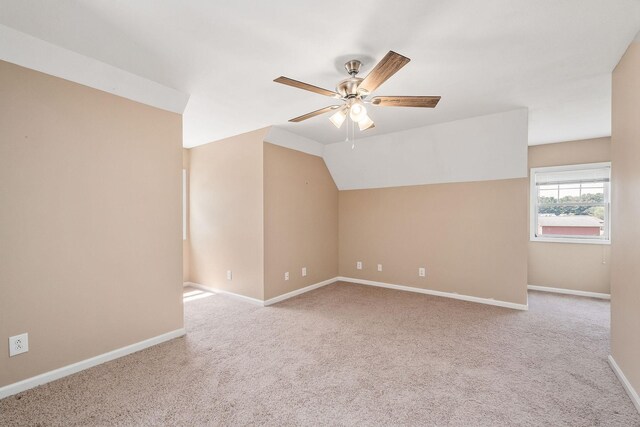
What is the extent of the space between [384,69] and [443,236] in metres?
3.19

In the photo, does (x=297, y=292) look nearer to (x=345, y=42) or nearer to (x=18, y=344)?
(x=18, y=344)

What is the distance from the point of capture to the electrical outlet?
6.43 ft

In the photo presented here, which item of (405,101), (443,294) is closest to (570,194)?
(443,294)

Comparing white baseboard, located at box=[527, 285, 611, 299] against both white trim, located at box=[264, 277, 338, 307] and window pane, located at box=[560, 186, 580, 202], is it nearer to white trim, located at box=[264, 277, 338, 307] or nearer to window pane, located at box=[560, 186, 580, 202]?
window pane, located at box=[560, 186, 580, 202]

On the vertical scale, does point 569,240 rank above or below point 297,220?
below

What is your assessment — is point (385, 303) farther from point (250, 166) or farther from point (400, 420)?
point (250, 166)

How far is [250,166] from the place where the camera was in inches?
158

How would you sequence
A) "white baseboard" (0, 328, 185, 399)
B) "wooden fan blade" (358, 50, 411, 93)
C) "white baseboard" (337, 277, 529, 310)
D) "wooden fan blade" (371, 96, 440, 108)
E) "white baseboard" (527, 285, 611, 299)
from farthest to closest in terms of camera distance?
"white baseboard" (527, 285, 611, 299), "white baseboard" (337, 277, 529, 310), "wooden fan blade" (371, 96, 440, 108), "white baseboard" (0, 328, 185, 399), "wooden fan blade" (358, 50, 411, 93)

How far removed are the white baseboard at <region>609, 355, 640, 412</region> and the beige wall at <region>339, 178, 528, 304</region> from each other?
147 cm

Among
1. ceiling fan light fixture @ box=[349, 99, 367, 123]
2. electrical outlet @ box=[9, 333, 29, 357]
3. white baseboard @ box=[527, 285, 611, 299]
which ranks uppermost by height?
ceiling fan light fixture @ box=[349, 99, 367, 123]

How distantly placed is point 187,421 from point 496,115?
4.02m

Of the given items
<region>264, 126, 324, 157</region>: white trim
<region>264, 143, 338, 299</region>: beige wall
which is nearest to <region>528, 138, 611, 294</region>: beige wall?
<region>264, 143, 338, 299</region>: beige wall

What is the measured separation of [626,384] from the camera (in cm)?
198

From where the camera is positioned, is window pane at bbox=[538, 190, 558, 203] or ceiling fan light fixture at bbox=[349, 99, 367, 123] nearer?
Answer: ceiling fan light fixture at bbox=[349, 99, 367, 123]
